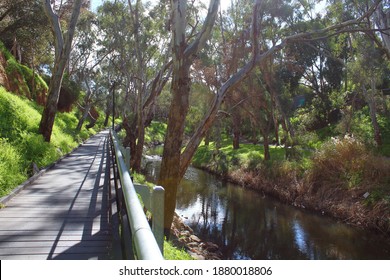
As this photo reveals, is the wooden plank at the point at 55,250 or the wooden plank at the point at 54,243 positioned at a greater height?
the wooden plank at the point at 54,243

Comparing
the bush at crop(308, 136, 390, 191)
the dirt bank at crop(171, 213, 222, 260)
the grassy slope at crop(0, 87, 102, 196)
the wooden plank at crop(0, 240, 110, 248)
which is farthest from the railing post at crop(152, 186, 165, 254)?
the bush at crop(308, 136, 390, 191)

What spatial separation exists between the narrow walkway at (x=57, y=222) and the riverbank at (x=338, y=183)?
383 inches

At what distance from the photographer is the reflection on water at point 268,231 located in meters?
11.0

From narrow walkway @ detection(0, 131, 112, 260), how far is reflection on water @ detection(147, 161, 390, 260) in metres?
5.62

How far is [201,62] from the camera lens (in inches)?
925

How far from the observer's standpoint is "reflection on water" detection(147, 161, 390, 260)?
1098 centimetres

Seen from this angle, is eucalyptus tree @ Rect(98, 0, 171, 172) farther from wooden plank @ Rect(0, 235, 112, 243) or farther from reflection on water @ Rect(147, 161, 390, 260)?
wooden plank @ Rect(0, 235, 112, 243)

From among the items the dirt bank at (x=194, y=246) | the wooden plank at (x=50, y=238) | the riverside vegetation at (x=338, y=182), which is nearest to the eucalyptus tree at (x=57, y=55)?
the dirt bank at (x=194, y=246)

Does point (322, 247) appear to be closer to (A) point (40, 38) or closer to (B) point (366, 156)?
(B) point (366, 156)

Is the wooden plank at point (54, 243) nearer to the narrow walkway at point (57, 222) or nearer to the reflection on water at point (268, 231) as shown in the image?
the narrow walkway at point (57, 222)

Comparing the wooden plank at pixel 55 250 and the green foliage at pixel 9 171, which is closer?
the wooden plank at pixel 55 250

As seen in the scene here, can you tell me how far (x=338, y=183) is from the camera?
1495cm
